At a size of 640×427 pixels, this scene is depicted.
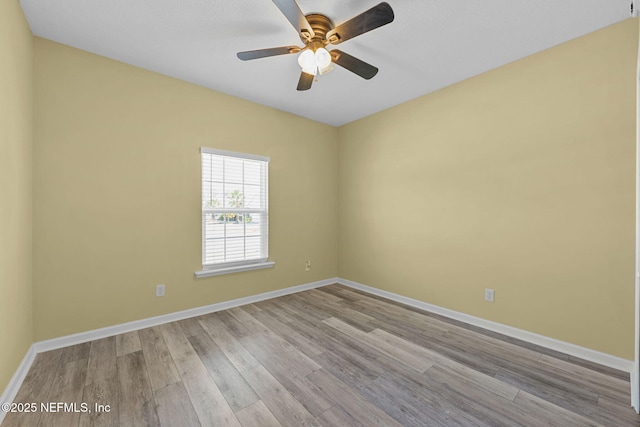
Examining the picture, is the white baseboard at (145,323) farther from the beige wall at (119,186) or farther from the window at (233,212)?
the window at (233,212)

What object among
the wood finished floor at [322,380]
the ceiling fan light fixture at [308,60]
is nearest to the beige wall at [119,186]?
the wood finished floor at [322,380]

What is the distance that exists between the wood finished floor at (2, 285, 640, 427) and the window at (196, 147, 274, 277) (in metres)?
0.84

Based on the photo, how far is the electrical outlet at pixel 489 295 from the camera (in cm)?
273

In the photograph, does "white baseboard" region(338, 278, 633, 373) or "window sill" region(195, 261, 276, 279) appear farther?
"window sill" region(195, 261, 276, 279)

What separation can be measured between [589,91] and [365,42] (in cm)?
191

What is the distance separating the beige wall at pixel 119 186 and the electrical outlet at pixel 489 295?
8.70 ft

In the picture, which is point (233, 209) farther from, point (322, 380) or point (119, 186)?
point (322, 380)

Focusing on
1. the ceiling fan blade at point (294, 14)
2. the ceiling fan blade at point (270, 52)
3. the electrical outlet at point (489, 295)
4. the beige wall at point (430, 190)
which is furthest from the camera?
the electrical outlet at point (489, 295)

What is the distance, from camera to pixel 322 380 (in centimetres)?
191

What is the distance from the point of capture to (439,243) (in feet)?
10.5

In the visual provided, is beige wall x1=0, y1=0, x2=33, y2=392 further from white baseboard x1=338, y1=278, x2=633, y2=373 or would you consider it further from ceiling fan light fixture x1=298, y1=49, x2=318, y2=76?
white baseboard x1=338, y1=278, x2=633, y2=373

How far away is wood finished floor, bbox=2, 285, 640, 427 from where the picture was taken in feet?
5.16

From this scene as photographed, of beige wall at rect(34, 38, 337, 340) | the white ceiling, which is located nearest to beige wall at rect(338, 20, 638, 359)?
the white ceiling

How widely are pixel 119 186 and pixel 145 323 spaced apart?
1427 mm
